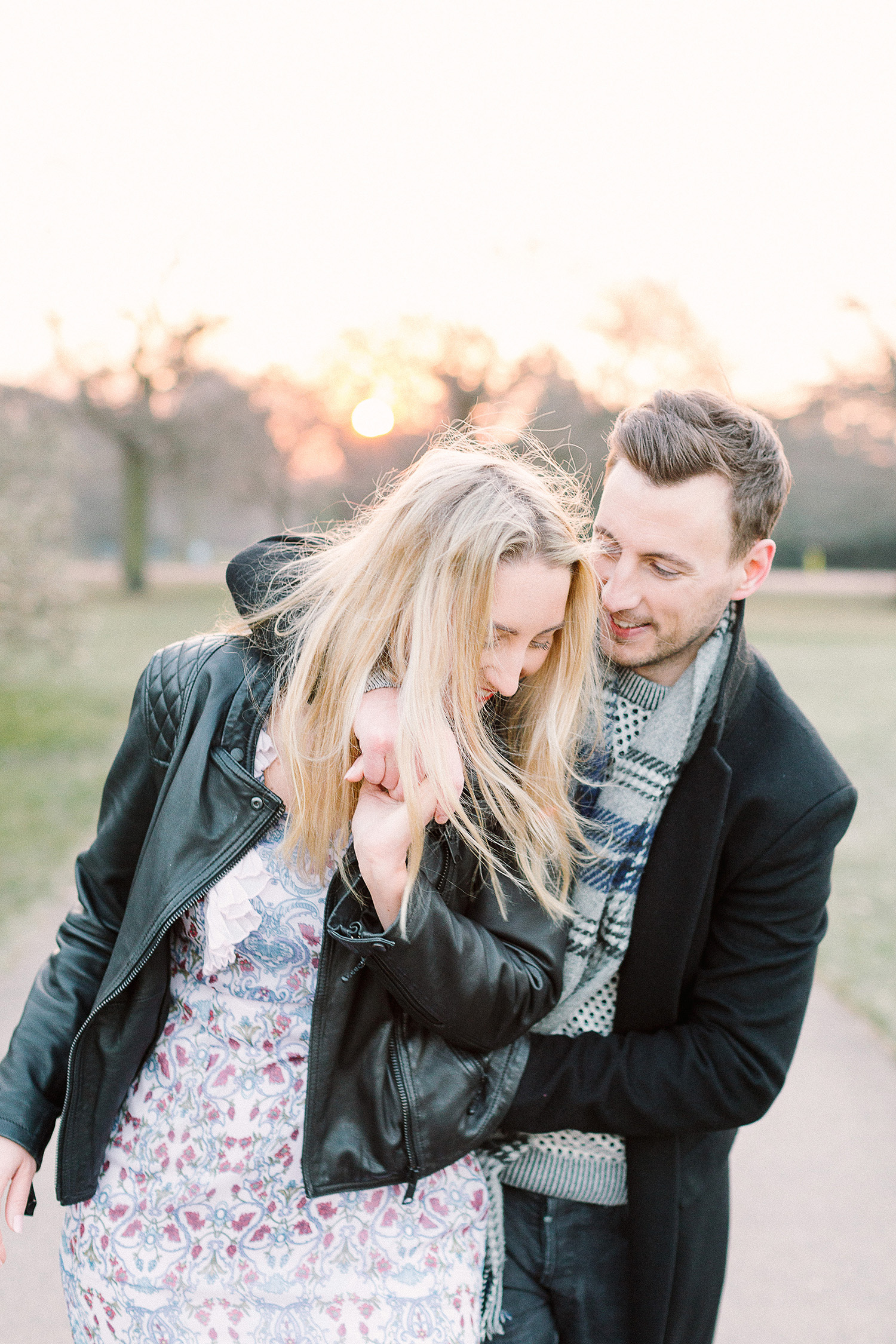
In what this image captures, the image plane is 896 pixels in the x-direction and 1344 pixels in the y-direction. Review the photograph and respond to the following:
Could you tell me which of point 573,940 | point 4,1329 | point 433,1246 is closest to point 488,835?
point 573,940

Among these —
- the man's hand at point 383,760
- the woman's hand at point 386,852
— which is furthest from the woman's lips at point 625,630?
the woman's hand at point 386,852

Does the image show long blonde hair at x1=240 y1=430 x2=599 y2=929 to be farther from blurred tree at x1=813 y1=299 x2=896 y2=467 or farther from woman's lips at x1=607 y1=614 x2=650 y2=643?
blurred tree at x1=813 y1=299 x2=896 y2=467

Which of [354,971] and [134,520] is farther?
[134,520]

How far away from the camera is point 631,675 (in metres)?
2.44

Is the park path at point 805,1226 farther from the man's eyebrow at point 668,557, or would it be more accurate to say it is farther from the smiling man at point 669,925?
the man's eyebrow at point 668,557

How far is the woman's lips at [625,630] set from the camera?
2.34 m

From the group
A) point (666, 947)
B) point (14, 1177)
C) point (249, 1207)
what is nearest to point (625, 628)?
point (666, 947)

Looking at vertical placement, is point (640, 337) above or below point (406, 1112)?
above

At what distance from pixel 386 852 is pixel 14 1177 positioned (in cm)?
100

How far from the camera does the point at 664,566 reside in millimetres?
2320

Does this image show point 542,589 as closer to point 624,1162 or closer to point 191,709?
point 191,709

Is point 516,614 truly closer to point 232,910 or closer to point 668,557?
point 668,557

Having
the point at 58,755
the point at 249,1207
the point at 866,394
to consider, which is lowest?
the point at 58,755

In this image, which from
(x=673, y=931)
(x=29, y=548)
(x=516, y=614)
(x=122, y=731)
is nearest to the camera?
(x=516, y=614)
